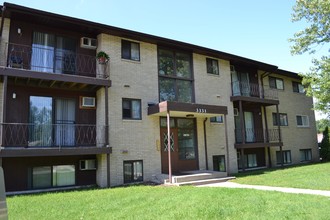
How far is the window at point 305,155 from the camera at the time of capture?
22.1 meters

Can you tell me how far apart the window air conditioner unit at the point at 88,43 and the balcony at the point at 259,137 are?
10159mm

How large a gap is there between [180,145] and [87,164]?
16.3 ft

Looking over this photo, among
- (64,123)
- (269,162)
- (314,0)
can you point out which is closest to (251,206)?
(64,123)

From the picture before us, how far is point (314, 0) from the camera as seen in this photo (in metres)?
17.0

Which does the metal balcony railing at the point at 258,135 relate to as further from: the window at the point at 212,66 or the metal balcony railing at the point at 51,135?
the metal balcony railing at the point at 51,135

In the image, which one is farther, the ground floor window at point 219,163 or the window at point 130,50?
the ground floor window at point 219,163

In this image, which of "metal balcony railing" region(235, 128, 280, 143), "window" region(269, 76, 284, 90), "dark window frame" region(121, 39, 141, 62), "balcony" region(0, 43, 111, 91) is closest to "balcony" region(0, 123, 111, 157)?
"balcony" region(0, 43, 111, 91)

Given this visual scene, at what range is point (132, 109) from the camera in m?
13.7

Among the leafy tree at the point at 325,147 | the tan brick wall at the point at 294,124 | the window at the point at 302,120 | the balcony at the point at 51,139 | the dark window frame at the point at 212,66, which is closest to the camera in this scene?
the balcony at the point at 51,139

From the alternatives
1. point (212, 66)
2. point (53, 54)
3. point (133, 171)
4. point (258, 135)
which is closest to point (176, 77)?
point (212, 66)

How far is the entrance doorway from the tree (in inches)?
318

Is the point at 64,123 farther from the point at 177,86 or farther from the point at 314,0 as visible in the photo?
the point at 314,0

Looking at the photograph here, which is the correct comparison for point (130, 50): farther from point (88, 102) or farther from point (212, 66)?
point (212, 66)

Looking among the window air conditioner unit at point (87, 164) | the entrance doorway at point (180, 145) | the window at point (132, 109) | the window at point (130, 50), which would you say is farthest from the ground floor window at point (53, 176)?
→ the window at point (130, 50)
